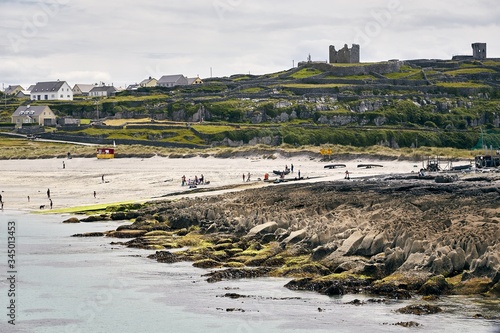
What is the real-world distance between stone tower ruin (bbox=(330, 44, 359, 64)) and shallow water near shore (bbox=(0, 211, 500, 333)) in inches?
4195

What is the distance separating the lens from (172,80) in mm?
164000

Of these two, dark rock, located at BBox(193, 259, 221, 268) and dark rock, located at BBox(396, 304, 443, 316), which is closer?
dark rock, located at BBox(396, 304, 443, 316)

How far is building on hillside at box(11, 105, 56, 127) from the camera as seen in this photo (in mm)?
120375

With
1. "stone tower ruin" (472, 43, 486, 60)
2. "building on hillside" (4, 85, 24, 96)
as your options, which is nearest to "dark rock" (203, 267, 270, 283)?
"stone tower ruin" (472, 43, 486, 60)

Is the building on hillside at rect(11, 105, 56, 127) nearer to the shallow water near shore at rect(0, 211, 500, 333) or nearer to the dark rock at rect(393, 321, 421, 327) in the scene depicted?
the shallow water near shore at rect(0, 211, 500, 333)

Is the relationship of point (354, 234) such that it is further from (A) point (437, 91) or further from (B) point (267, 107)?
(A) point (437, 91)

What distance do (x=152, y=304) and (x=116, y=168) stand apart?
4765cm

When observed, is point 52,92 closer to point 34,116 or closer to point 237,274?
point 34,116

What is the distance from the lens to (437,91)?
12325 cm

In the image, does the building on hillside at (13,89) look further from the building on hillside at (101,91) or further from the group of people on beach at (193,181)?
the group of people on beach at (193,181)

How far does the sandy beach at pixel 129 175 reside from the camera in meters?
62.5

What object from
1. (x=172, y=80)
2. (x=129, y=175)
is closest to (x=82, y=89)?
(x=172, y=80)

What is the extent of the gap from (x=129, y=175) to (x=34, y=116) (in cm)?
5290

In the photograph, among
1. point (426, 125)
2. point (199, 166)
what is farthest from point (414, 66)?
point (199, 166)
